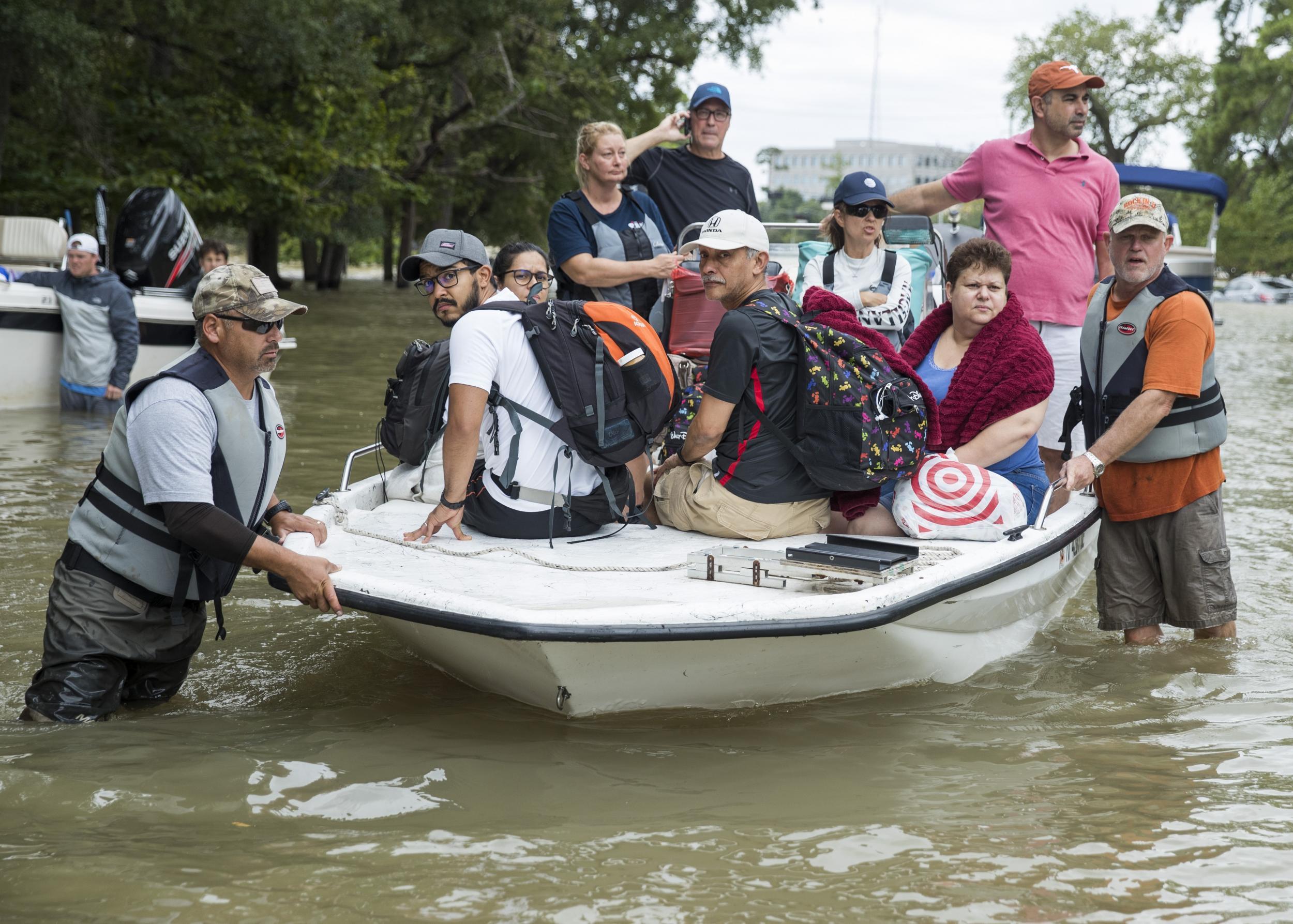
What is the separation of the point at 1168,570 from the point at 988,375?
110 cm

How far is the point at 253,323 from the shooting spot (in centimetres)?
383

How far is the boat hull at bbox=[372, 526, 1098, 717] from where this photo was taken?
3836mm

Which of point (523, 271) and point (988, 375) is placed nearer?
point (988, 375)

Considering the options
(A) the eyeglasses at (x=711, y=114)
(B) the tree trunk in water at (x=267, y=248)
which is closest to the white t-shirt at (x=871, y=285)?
(A) the eyeglasses at (x=711, y=114)

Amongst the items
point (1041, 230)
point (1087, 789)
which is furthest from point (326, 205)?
point (1087, 789)

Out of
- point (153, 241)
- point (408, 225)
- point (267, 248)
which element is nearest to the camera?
point (153, 241)

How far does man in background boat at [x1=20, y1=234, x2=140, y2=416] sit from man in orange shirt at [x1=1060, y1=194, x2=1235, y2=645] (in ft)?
28.6

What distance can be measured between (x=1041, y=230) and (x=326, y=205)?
62.1ft

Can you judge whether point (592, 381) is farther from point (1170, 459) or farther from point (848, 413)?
point (1170, 459)

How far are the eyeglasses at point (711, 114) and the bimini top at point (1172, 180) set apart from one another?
1128 cm

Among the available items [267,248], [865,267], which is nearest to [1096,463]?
[865,267]

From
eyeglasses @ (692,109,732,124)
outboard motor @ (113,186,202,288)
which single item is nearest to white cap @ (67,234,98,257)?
outboard motor @ (113,186,202,288)

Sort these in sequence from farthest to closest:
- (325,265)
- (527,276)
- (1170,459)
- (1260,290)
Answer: (1260,290) → (325,265) → (527,276) → (1170,459)

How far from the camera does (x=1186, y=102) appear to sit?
4578 centimetres
